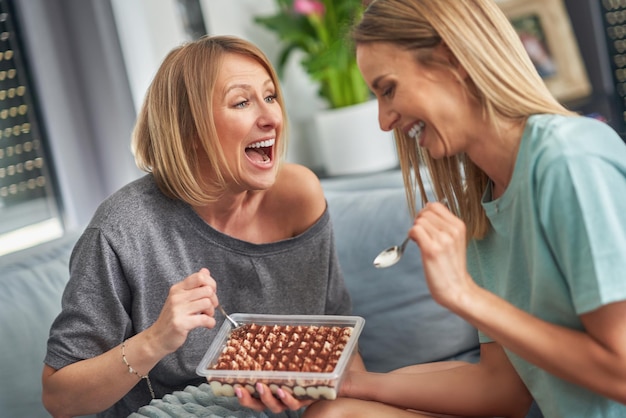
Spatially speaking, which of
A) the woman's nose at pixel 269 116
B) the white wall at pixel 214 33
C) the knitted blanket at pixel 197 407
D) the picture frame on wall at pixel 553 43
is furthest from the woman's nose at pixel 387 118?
the picture frame on wall at pixel 553 43

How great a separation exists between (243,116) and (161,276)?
14.1 inches

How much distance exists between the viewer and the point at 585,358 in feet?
3.66

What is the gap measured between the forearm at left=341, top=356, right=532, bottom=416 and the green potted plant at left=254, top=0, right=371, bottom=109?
74.7 inches

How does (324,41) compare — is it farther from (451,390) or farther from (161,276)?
(451,390)

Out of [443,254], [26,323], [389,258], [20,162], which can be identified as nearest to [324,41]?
[20,162]

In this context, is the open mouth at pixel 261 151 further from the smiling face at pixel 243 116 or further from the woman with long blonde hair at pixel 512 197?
the woman with long blonde hair at pixel 512 197

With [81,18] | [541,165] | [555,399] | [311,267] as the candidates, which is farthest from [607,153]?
[81,18]

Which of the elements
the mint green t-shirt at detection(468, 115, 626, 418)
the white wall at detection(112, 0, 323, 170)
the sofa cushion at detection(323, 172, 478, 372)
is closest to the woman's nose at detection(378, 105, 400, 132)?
the mint green t-shirt at detection(468, 115, 626, 418)

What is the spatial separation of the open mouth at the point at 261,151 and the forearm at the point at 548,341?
0.67 meters

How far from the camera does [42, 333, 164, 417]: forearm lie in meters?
1.46

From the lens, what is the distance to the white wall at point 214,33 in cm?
293

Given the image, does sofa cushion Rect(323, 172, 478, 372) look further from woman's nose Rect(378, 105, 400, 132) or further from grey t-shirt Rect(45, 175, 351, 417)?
woman's nose Rect(378, 105, 400, 132)

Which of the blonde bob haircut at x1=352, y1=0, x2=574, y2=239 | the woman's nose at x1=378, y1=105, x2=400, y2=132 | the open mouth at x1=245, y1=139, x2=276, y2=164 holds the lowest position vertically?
the open mouth at x1=245, y1=139, x2=276, y2=164

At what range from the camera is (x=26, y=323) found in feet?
6.39
